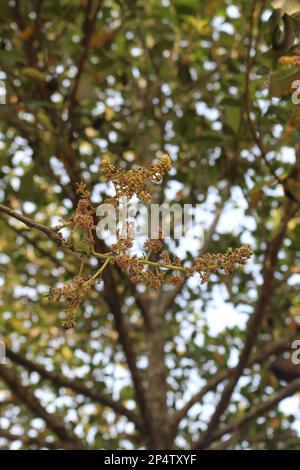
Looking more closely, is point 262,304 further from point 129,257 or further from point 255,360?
point 129,257

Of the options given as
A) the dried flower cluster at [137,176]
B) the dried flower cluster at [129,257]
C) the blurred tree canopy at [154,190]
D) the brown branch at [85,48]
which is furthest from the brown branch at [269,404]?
the dried flower cluster at [137,176]

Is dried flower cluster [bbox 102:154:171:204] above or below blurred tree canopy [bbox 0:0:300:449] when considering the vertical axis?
below

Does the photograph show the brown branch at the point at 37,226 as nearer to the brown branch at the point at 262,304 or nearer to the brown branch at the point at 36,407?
the brown branch at the point at 262,304

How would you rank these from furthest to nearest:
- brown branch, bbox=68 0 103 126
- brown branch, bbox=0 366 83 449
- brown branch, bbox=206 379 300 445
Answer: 1. brown branch, bbox=0 366 83 449
2. brown branch, bbox=206 379 300 445
3. brown branch, bbox=68 0 103 126

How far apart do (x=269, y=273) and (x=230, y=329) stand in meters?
1.27

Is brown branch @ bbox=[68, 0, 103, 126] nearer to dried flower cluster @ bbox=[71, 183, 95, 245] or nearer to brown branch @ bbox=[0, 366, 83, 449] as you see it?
brown branch @ bbox=[0, 366, 83, 449]

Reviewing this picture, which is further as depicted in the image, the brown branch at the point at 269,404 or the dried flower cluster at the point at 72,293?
the brown branch at the point at 269,404

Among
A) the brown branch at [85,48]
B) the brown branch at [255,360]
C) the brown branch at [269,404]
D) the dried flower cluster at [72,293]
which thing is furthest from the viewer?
the brown branch at [255,360]

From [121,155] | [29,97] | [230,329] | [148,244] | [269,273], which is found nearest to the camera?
[148,244]

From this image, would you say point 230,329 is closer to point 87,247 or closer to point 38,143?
point 38,143

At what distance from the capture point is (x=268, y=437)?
143 inches

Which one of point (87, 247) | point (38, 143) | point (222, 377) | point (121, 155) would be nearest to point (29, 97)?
point (38, 143)

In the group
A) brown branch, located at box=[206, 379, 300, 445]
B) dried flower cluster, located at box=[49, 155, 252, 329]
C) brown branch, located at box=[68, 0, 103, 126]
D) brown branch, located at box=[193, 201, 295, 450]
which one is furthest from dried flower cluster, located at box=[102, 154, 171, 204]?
brown branch, located at box=[206, 379, 300, 445]

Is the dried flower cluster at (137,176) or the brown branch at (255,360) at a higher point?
the brown branch at (255,360)
